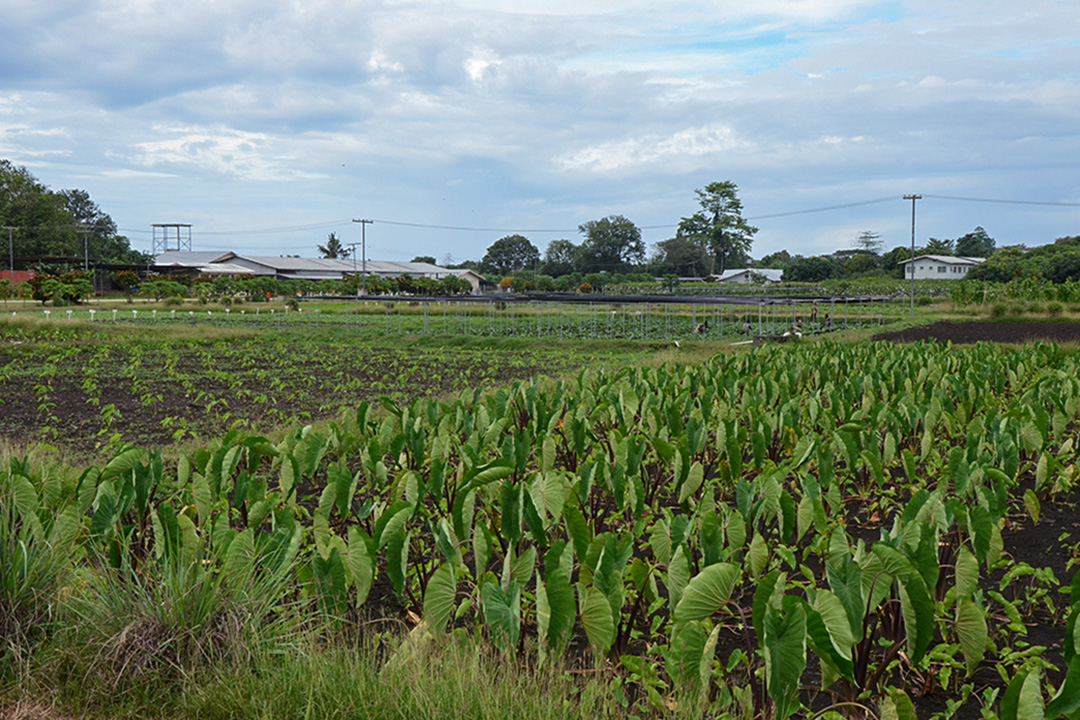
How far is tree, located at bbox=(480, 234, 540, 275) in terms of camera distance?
106500mm

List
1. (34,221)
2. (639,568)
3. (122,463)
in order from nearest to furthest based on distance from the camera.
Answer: (639,568) < (122,463) < (34,221)

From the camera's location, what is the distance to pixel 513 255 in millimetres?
106562

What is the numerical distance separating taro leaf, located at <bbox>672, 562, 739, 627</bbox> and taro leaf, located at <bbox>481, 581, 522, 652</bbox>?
60 centimetres

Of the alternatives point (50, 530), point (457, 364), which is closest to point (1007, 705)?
point (50, 530)

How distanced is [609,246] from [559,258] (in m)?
6.31

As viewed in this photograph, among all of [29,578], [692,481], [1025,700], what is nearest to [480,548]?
[692,481]

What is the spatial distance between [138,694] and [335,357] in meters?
17.5

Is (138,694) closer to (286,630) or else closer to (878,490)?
(286,630)

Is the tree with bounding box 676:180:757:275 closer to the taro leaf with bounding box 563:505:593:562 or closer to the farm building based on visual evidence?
the farm building

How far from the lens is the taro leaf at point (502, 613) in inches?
121

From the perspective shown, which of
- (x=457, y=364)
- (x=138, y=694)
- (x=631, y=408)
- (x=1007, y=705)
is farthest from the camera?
(x=457, y=364)

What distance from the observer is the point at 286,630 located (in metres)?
3.41

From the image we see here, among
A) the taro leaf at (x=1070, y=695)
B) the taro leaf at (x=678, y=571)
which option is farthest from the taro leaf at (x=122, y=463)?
the taro leaf at (x=1070, y=695)

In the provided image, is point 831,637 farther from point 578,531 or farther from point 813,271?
point 813,271
